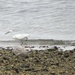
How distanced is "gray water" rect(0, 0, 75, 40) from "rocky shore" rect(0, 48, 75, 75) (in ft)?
11.2

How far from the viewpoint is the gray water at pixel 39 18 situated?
1539 centimetres

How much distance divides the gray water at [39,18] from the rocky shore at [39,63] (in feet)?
11.2

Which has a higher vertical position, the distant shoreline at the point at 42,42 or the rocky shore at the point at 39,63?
the rocky shore at the point at 39,63

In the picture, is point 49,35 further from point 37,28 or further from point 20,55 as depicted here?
point 20,55

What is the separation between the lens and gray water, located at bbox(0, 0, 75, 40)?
1539 cm

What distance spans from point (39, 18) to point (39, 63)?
926 centimetres

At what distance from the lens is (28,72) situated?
8.68 meters

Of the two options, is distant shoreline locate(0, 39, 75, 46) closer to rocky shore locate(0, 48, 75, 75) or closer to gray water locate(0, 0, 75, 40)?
gray water locate(0, 0, 75, 40)

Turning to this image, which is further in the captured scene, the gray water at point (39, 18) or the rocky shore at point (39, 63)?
the gray water at point (39, 18)

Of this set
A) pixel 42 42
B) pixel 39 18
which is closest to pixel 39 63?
pixel 42 42

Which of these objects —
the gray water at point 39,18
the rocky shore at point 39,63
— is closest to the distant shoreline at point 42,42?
the gray water at point 39,18

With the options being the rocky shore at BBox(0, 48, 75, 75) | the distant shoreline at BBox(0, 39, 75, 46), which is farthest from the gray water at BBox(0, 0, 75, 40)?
the rocky shore at BBox(0, 48, 75, 75)

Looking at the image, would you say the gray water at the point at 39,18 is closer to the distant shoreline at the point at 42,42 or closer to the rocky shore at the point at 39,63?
the distant shoreline at the point at 42,42

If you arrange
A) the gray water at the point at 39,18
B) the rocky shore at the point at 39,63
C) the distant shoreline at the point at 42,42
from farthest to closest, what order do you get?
the gray water at the point at 39,18 → the distant shoreline at the point at 42,42 → the rocky shore at the point at 39,63
